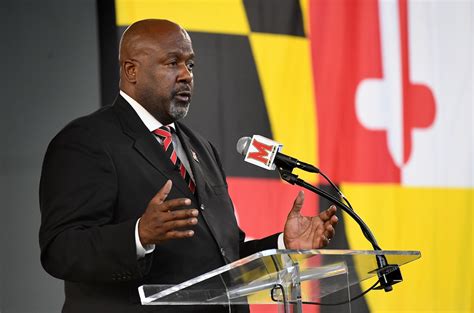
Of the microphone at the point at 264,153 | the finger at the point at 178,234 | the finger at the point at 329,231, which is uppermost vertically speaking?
the microphone at the point at 264,153

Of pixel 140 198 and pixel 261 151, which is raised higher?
pixel 261 151

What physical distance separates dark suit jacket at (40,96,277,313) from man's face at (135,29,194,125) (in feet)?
0.32

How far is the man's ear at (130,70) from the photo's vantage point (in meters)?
3.07

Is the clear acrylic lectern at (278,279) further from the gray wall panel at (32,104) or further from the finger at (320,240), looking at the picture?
the gray wall panel at (32,104)

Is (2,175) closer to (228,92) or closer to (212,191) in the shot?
(228,92)

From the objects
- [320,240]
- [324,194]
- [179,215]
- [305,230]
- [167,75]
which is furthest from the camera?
[167,75]

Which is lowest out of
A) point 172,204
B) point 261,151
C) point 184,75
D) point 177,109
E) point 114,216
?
point 114,216

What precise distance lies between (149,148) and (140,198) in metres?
0.19

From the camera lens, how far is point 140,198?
2818 mm

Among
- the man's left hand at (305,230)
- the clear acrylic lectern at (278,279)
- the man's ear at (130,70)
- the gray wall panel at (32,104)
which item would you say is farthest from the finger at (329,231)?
the gray wall panel at (32,104)

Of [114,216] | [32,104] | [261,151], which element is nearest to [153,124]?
[114,216]

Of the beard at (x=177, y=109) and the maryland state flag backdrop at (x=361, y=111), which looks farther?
the maryland state flag backdrop at (x=361, y=111)

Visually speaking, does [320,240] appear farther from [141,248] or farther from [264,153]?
[141,248]

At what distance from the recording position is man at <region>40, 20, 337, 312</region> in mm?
2539
